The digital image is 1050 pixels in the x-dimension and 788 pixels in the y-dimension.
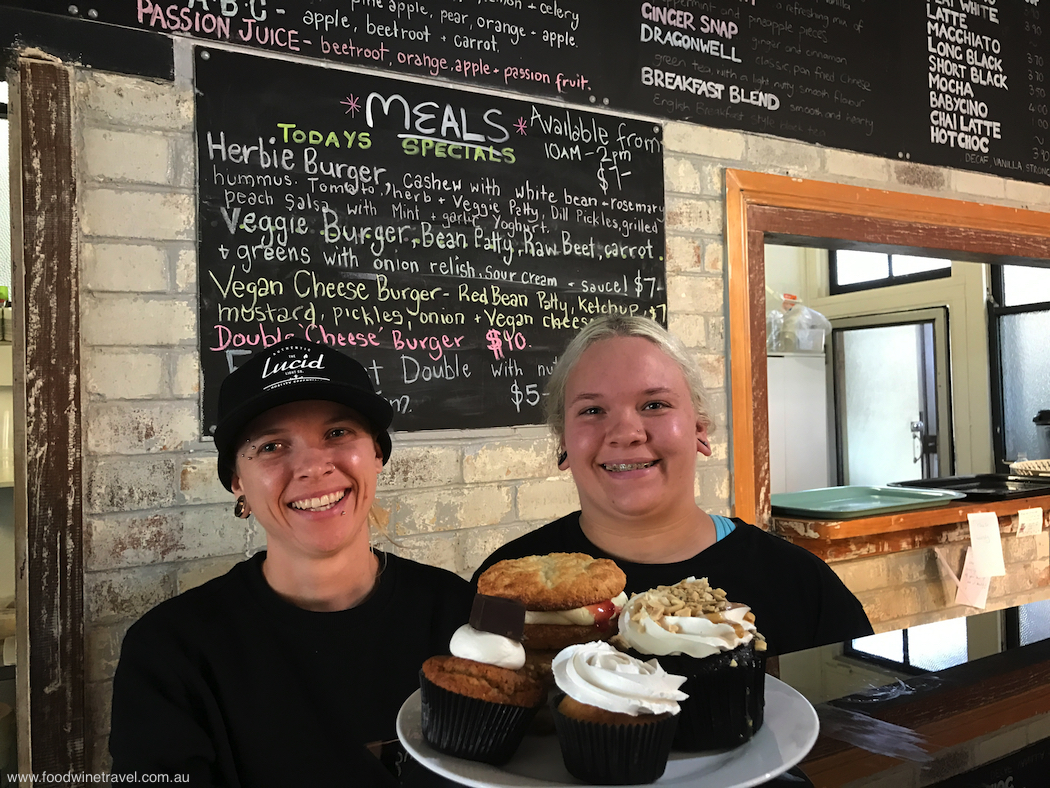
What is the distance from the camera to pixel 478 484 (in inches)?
80.7

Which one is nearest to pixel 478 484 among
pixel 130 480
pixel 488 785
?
pixel 130 480

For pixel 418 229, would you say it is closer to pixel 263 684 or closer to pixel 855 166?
pixel 263 684

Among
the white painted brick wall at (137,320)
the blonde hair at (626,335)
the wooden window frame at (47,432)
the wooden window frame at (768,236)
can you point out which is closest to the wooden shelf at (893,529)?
the wooden window frame at (768,236)

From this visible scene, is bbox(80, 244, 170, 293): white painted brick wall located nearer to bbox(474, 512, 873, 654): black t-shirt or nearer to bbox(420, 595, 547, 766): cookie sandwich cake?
bbox(474, 512, 873, 654): black t-shirt

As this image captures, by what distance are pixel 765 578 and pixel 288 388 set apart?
104cm

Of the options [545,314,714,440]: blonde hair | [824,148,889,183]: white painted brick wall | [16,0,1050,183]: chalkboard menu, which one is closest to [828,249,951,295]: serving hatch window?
[16,0,1050,183]: chalkboard menu

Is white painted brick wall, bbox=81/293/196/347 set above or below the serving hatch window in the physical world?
below

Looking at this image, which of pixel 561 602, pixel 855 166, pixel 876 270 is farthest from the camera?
pixel 876 270

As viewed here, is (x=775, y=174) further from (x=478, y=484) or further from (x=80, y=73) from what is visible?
(x=80, y=73)

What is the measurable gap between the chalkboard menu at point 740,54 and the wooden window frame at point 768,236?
187 millimetres

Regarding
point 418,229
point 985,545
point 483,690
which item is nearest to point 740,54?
point 418,229

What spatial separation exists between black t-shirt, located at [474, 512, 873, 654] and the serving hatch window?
14.4 ft

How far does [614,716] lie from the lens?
83cm

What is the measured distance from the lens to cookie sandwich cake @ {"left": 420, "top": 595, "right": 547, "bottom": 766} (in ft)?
2.91
